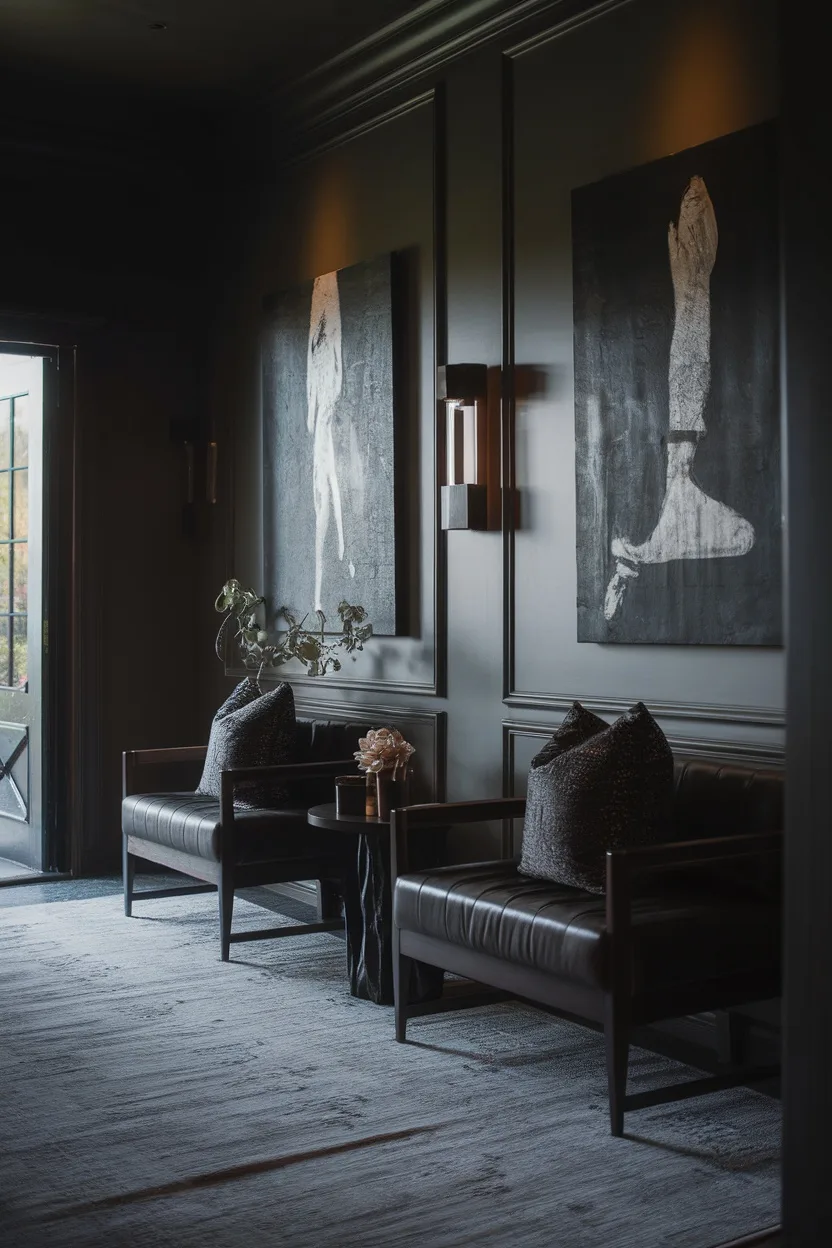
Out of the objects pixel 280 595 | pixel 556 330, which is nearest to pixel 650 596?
pixel 556 330

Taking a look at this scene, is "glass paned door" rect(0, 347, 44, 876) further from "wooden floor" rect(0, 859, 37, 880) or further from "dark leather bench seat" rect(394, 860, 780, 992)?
"dark leather bench seat" rect(394, 860, 780, 992)

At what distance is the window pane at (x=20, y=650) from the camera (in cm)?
645

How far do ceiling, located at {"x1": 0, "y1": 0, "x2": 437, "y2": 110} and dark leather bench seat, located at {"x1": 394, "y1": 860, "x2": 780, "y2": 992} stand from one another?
131 inches

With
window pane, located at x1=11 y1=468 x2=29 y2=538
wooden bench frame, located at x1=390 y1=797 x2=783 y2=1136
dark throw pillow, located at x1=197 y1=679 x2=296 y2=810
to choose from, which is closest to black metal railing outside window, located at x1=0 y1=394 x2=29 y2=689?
window pane, located at x1=11 y1=468 x2=29 y2=538

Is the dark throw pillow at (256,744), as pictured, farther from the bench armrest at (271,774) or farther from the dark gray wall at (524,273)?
the dark gray wall at (524,273)

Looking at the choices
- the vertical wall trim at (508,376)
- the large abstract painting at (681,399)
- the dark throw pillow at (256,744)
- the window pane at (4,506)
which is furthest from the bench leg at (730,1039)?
the window pane at (4,506)

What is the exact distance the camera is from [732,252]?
373 centimetres

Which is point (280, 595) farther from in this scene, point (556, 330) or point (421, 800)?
point (556, 330)

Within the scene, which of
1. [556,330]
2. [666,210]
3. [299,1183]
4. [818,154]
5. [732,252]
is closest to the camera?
[818,154]

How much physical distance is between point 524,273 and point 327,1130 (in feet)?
9.36

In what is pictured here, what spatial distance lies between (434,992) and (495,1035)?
32 cm

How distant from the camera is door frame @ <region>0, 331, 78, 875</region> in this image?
6363 mm

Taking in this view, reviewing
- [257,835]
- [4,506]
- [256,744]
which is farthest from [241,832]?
[4,506]

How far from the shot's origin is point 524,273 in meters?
4.57
